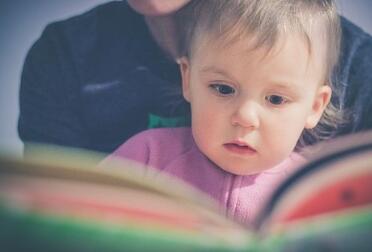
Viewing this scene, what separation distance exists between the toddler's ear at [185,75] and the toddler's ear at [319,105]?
19 centimetres

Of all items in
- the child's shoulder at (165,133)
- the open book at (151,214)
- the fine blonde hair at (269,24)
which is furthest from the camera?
the child's shoulder at (165,133)

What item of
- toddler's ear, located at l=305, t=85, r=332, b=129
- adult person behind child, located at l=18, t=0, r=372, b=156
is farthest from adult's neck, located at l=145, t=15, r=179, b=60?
toddler's ear, located at l=305, t=85, r=332, b=129

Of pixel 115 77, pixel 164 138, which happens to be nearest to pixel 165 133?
pixel 164 138

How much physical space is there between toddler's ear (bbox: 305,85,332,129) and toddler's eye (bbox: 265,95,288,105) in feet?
0.23

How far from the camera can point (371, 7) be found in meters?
0.96

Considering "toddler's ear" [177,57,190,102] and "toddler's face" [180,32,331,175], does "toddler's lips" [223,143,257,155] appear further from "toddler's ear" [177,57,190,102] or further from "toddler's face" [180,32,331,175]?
"toddler's ear" [177,57,190,102]

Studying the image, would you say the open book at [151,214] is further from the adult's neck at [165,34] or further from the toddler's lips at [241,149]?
the adult's neck at [165,34]

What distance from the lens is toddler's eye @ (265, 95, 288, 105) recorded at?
846mm

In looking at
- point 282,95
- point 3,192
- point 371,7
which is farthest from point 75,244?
point 371,7

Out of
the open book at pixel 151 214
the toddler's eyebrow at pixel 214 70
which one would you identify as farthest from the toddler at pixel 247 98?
the open book at pixel 151 214

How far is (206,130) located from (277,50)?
0.15 m

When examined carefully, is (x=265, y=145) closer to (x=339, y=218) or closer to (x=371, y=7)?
(x=339, y=218)

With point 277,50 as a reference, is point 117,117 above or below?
below

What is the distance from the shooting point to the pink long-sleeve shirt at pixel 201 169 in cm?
88
